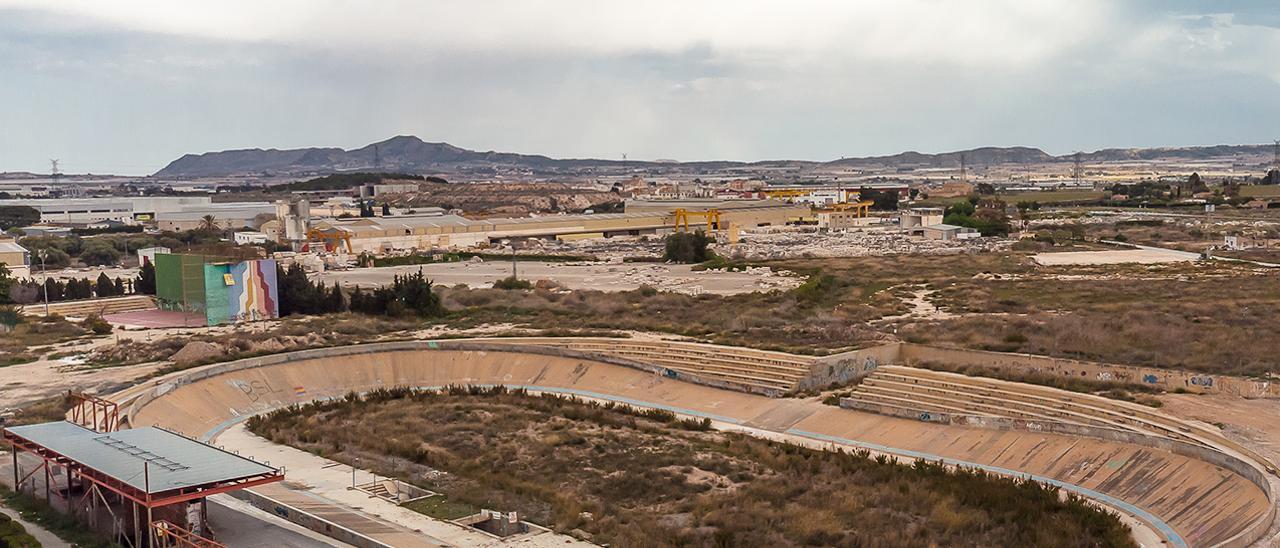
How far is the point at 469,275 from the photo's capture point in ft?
172

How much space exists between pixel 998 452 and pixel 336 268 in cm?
4195

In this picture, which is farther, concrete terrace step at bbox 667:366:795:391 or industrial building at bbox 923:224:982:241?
industrial building at bbox 923:224:982:241

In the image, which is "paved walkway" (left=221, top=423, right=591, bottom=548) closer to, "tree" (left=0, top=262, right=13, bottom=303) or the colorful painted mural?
the colorful painted mural

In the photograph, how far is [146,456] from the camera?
16.6 metres

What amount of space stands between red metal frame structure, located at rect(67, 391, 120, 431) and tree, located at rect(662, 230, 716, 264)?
3695 centimetres

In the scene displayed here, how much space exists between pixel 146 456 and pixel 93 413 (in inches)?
168

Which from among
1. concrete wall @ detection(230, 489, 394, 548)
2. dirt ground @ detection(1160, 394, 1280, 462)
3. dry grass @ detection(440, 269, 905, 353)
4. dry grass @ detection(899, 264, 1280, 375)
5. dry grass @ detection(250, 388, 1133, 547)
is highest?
dry grass @ detection(899, 264, 1280, 375)

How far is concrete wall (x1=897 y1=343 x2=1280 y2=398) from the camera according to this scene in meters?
21.6

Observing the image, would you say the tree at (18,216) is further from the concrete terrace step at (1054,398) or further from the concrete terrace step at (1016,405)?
the concrete terrace step at (1016,405)

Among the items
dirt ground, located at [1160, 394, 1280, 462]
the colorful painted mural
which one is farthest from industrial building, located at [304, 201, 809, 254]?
dirt ground, located at [1160, 394, 1280, 462]

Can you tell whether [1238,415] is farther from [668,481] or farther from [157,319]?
[157,319]

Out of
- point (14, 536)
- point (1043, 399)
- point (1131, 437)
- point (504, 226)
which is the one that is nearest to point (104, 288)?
point (14, 536)

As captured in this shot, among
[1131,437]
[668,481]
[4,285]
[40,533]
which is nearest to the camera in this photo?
[40,533]

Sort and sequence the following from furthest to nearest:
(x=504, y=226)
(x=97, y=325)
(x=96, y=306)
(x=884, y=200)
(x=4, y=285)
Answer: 1. (x=884, y=200)
2. (x=504, y=226)
3. (x=4, y=285)
4. (x=96, y=306)
5. (x=97, y=325)
